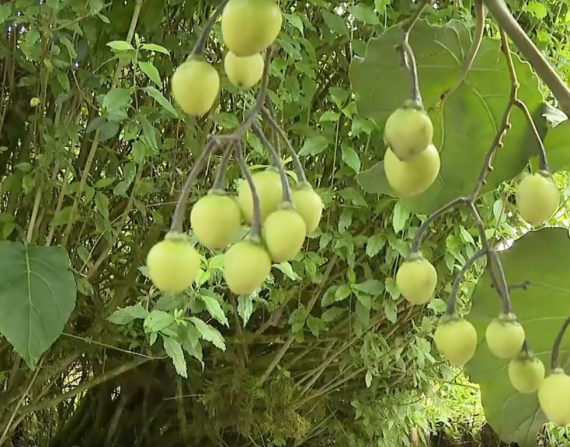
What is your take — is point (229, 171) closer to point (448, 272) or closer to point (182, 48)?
point (182, 48)

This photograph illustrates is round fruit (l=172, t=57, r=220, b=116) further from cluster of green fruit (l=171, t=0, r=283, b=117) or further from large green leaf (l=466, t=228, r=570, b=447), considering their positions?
large green leaf (l=466, t=228, r=570, b=447)

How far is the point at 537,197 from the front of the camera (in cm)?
32

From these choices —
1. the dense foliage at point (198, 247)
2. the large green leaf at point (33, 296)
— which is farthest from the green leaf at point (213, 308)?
the large green leaf at point (33, 296)

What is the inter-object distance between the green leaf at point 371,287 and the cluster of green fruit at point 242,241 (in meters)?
0.63

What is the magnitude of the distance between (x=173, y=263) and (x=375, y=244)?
2.07 ft

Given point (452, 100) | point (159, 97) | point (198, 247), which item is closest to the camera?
point (452, 100)

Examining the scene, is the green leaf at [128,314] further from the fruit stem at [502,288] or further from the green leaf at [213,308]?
the fruit stem at [502,288]

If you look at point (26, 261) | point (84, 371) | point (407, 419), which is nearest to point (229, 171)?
point (26, 261)

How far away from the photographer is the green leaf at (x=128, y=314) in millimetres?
732

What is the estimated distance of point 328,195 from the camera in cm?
83

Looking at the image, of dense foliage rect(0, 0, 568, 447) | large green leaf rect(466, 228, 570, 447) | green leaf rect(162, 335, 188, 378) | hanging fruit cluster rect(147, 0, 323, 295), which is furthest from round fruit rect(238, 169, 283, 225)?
green leaf rect(162, 335, 188, 378)

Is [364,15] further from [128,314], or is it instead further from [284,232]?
[284,232]

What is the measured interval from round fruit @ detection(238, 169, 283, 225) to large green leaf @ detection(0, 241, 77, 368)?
418 mm

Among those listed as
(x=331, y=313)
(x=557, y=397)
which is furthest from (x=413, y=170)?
(x=331, y=313)
